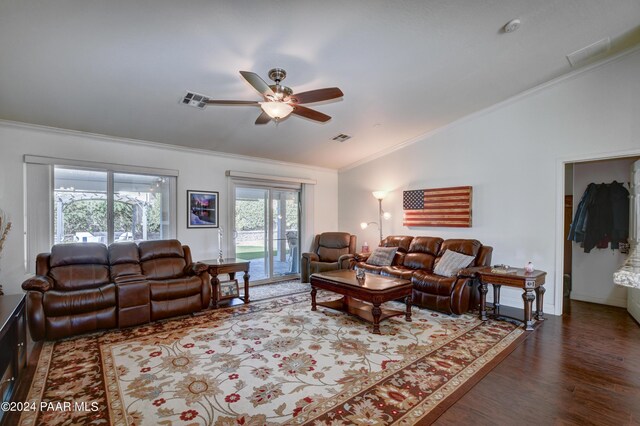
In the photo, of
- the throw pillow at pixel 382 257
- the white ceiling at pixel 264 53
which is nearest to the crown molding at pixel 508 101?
the white ceiling at pixel 264 53

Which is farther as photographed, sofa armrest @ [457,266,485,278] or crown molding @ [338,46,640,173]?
sofa armrest @ [457,266,485,278]

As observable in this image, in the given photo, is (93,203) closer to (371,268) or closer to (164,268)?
(164,268)

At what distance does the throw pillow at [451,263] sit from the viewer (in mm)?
4336

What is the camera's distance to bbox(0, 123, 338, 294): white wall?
386cm

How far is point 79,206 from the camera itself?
439 centimetres

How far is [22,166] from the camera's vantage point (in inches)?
155

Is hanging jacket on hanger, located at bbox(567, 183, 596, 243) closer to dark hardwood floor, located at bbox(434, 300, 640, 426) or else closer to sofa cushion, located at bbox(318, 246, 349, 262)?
dark hardwood floor, located at bbox(434, 300, 640, 426)

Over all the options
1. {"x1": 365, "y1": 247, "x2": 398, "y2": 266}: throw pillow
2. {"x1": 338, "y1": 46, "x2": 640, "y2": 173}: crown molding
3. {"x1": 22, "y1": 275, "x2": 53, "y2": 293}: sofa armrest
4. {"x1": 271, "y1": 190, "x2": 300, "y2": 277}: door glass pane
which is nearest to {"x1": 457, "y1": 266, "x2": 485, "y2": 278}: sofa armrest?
{"x1": 365, "y1": 247, "x2": 398, "y2": 266}: throw pillow

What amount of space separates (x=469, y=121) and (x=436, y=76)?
1.77 metres

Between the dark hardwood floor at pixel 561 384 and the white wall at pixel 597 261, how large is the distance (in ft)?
3.91

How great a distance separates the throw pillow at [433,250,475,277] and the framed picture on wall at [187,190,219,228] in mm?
3832

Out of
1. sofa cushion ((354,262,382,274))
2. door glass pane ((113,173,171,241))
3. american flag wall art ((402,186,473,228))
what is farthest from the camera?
american flag wall art ((402,186,473,228))

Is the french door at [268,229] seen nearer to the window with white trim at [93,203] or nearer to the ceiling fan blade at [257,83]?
the window with white trim at [93,203]

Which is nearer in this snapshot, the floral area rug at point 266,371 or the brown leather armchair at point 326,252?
the floral area rug at point 266,371
